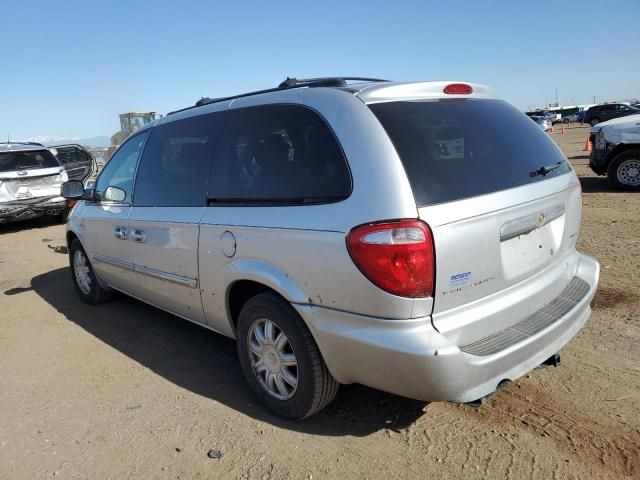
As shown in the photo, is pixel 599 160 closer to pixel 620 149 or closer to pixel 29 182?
pixel 620 149

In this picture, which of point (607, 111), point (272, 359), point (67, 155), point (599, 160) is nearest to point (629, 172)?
point (599, 160)

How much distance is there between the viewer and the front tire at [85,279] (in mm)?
5176

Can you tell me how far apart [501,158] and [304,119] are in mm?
1076

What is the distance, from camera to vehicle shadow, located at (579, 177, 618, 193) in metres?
9.98

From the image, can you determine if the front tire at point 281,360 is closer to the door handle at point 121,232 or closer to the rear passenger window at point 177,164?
the rear passenger window at point 177,164

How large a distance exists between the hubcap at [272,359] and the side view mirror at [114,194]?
77.5 inches

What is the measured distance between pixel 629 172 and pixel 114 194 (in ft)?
29.8

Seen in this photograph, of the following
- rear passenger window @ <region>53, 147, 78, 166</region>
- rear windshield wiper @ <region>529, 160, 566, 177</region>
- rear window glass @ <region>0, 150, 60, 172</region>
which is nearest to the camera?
rear windshield wiper @ <region>529, 160, 566, 177</region>

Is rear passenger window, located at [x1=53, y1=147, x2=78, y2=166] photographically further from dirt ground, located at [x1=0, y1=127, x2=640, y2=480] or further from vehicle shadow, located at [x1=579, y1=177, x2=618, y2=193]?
vehicle shadow, located at [x1=579, y1=177, x2=618, y2=193]

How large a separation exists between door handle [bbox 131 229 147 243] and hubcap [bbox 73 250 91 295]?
5.00 ft

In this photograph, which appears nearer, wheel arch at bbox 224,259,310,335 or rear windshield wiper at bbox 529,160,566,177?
wheel arch at bbox 224,259,310,335

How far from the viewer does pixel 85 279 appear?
210 inches

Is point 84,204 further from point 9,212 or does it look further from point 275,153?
point 9,212

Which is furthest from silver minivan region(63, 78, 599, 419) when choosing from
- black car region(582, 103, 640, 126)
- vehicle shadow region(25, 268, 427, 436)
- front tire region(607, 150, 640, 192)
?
black car region(582, 103, 640, 126)
